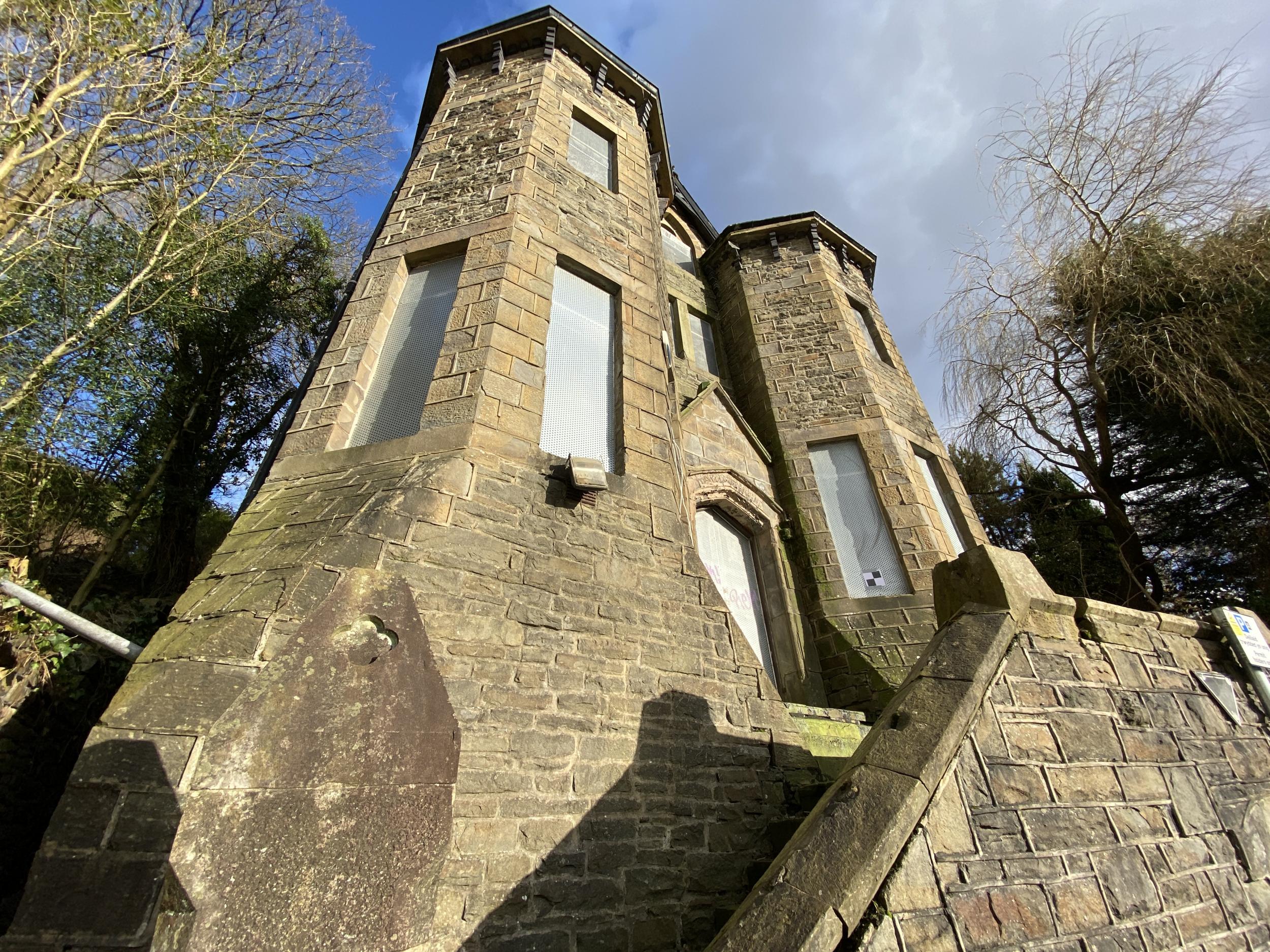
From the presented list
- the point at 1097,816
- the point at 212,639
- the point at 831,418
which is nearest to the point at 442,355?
the point at 212,639

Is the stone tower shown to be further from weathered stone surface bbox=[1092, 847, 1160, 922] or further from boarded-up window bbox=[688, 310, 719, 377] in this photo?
boarded-up window bbox=[688, 310, 719, 377]

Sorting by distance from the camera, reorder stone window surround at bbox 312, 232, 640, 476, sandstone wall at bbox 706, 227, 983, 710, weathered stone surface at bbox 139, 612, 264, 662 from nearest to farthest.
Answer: weathered stone surface at bbox 139, 612, 264, 662, stone window surround at bbox 312, 232, 640, 476, sandstone wall at bbox 706, 227, 983, 710

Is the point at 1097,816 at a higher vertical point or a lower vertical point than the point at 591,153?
lower

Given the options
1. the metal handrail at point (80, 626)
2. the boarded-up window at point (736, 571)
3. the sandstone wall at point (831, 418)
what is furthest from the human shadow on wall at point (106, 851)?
the sandstone wall at point (831, 418)

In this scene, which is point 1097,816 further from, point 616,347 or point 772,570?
point 616,347

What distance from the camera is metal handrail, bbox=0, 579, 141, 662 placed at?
3297mm

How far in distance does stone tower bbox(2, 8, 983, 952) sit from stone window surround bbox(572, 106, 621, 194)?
0.05m

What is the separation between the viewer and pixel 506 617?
11.0 ft

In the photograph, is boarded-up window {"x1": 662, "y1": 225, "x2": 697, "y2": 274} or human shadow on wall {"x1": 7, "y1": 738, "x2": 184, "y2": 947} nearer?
human shadow on wall {"x1": 7, "y1": 738, "x2": 184, "y2": 947}

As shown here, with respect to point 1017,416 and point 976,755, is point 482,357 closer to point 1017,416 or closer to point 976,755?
point 976,755

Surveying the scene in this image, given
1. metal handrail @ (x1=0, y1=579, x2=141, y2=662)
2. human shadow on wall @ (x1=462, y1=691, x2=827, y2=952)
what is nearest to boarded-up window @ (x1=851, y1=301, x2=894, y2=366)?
human shadow on wall @ (x1=462, y1=691, x2=827, y2=952)

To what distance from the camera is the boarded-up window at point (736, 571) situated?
6.48m

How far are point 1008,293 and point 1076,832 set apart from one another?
9.34 meters

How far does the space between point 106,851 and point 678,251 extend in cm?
1217
